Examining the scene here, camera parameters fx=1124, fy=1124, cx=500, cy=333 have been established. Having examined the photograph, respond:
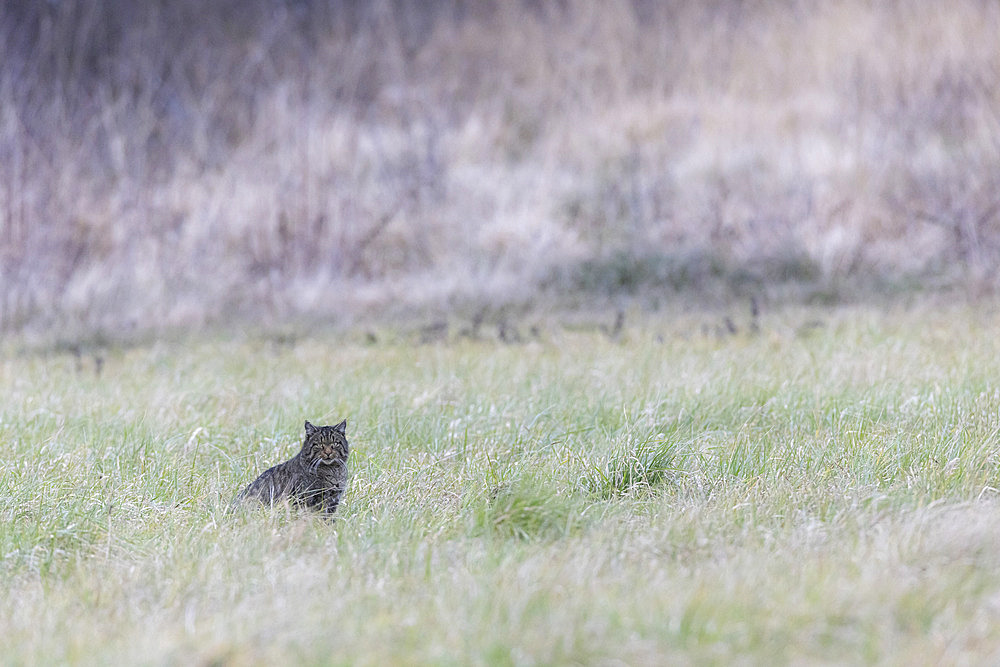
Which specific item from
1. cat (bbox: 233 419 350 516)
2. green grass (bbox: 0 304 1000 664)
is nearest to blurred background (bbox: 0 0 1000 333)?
green grass (bbox: 0 304 1000 664)

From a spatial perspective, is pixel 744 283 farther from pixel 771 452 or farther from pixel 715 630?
pixel 715 630

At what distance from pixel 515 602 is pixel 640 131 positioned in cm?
1088

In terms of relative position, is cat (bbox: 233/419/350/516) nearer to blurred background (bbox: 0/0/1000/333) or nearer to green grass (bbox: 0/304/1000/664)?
green grass (bbox: 0/304/1000/664)

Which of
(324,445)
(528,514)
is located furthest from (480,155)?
(528,514)

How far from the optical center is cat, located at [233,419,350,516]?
13.9 ft

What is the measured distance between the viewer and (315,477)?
425 centimetres

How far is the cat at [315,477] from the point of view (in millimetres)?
4223

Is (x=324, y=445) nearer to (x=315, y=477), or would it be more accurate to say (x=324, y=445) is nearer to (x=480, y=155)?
(x=315, y=477)

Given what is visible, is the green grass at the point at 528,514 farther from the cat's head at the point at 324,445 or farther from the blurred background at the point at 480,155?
the blurred background at the point at 480,155

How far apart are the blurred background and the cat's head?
235 inches

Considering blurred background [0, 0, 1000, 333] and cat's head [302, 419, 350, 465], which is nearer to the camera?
cat's head [302, 419, 350, 465]

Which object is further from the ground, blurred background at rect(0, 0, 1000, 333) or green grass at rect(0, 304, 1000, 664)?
blurred background at rect(0, 0, 1000, 333)

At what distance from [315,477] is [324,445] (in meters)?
0.13

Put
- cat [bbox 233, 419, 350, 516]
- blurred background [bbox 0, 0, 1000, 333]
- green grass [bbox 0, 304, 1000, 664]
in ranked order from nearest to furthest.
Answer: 1. green grass [bbox 0, 304, 1000, 664]
2. cat [bbox 233, 419, 350, 516]
3. blurred background [bbox 0, 0, 1000, 333]
